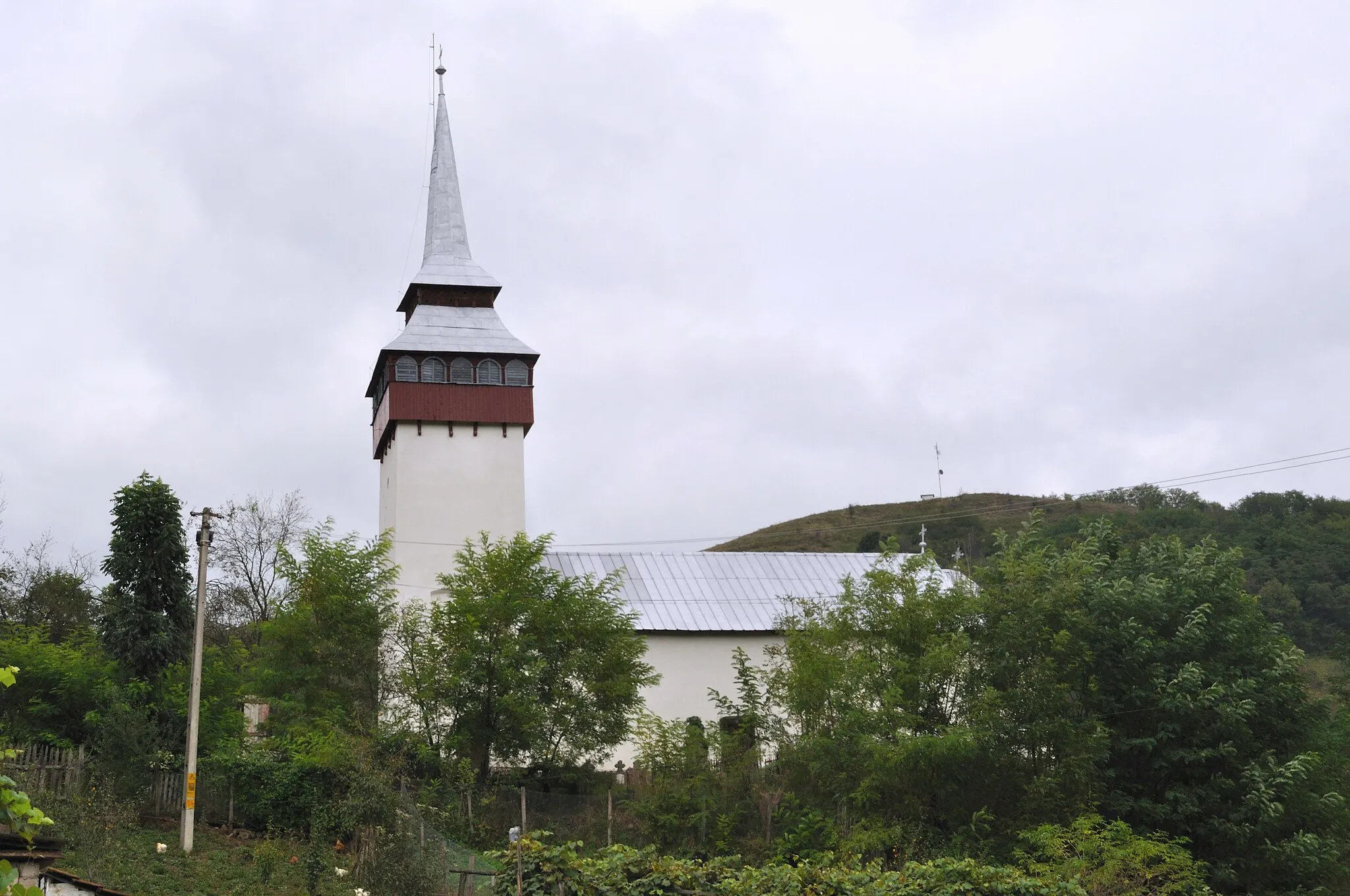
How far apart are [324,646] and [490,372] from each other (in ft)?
44.2

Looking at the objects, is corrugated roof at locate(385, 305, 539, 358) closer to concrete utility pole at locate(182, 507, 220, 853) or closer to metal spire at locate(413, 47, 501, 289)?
metal spire at locate(413, 47, 501, 289)

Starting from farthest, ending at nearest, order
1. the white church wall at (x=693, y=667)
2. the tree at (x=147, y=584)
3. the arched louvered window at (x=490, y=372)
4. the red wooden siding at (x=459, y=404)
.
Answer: the arched louvered window at (x=490, y=372) < the red wooden siding at (x=459, y=404) < the white church wall at (x=693, y=667) < the tree at (x=147, y=584)

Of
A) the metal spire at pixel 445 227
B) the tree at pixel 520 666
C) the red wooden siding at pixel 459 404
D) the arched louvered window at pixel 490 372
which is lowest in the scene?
the tree at pixel 520 666

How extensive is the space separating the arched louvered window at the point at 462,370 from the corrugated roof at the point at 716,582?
22.2 ft

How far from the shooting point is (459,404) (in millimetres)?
44062

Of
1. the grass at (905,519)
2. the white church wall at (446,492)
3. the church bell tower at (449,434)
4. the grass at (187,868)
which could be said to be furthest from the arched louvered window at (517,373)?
the grass at (905,519)

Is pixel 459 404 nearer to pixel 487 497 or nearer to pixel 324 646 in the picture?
pixel 487 497

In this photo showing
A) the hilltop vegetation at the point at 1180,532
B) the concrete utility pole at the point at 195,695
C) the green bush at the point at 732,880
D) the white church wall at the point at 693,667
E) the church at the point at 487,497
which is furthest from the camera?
the hilltop vegetation at the point at 1180,532

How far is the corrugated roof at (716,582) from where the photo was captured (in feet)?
141

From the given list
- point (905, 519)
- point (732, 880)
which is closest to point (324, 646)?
point (732, 880)

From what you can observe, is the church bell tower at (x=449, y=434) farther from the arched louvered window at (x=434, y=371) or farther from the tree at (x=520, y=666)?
the tree at (x=520, y=666)

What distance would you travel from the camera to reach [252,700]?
1433 inches

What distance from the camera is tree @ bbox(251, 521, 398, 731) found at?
3397cm

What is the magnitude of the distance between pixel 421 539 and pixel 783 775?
17833 millimetres
